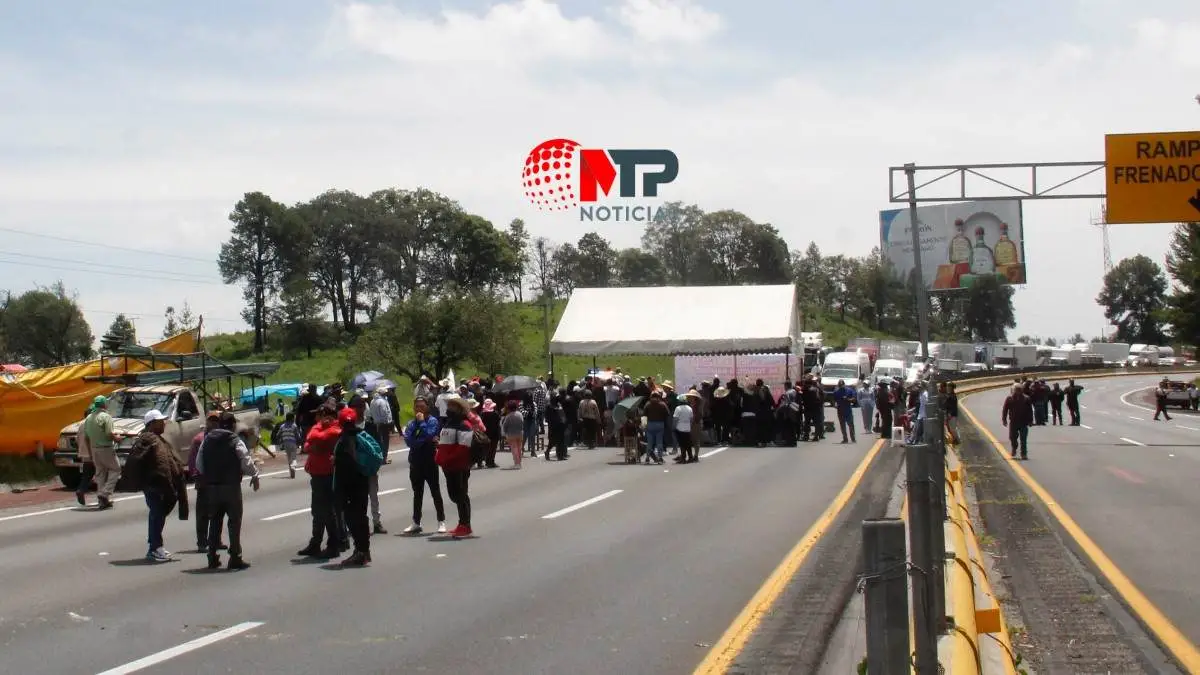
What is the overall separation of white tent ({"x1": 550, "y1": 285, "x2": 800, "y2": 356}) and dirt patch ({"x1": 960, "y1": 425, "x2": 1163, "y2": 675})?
60.2 ft

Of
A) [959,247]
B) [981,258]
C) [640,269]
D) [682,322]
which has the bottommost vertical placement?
[682,322]

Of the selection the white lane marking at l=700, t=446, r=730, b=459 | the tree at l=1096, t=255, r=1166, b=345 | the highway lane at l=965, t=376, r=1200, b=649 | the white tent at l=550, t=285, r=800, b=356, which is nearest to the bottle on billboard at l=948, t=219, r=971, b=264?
the highway lane at l=965, t=376, r=1200, b=649

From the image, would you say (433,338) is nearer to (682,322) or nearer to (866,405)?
(682,322)

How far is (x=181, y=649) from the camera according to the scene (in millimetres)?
8570

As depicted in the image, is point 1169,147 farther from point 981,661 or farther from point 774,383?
point 981,661

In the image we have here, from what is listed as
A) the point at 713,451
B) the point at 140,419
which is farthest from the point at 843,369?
the point at 140,419

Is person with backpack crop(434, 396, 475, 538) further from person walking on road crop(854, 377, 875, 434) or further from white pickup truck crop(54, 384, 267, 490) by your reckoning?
person walking on road crop(854, 377, 875, 434)

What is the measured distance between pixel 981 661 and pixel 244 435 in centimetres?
2053

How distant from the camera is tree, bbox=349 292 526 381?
5391 centimetres

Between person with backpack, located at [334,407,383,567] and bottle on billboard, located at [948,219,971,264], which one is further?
bottle on billboard, located at [948,219,971,264]

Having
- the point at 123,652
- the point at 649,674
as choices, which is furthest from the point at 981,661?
the point at 123,652

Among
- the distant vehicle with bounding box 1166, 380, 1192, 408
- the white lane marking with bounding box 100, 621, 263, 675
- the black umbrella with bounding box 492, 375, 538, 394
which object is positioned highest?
the black umbrella with bounding box 492, 375, 538, 394

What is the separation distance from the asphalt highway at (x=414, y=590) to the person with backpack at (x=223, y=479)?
0.26 meters

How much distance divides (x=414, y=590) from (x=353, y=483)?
71.7 inches
